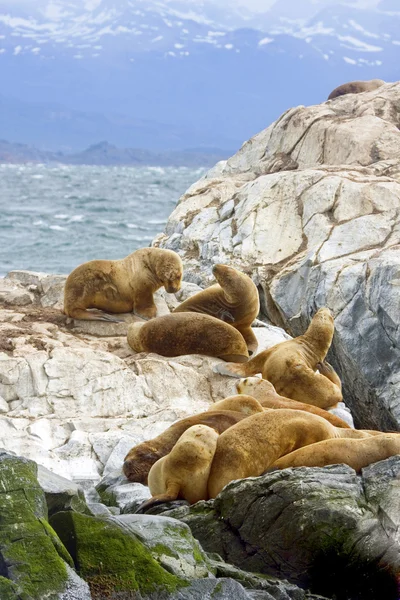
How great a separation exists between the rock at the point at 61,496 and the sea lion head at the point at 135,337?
169 inches

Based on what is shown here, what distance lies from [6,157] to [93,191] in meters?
83.1

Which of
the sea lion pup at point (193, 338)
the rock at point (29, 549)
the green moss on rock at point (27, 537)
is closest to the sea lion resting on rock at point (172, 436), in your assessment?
the green moss on rock at point (27, 537)

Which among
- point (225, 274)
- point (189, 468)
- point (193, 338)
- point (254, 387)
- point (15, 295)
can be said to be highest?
point (189, 468)

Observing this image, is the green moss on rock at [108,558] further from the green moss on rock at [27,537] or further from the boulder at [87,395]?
the boulder at [87,395]

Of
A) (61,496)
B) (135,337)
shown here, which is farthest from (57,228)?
(61,496)

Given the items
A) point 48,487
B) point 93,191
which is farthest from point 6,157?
point 48,487

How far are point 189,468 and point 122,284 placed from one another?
4474mm

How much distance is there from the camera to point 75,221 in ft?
132

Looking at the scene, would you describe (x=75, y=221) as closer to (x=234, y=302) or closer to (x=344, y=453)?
(x=234, y=302)

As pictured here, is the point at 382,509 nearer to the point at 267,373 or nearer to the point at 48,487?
the point at 48,487

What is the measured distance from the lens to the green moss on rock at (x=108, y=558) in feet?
13.6

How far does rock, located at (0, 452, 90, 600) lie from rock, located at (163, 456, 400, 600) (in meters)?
1.16

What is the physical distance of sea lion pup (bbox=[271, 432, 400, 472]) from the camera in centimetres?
565

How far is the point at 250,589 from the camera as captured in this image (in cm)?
459
